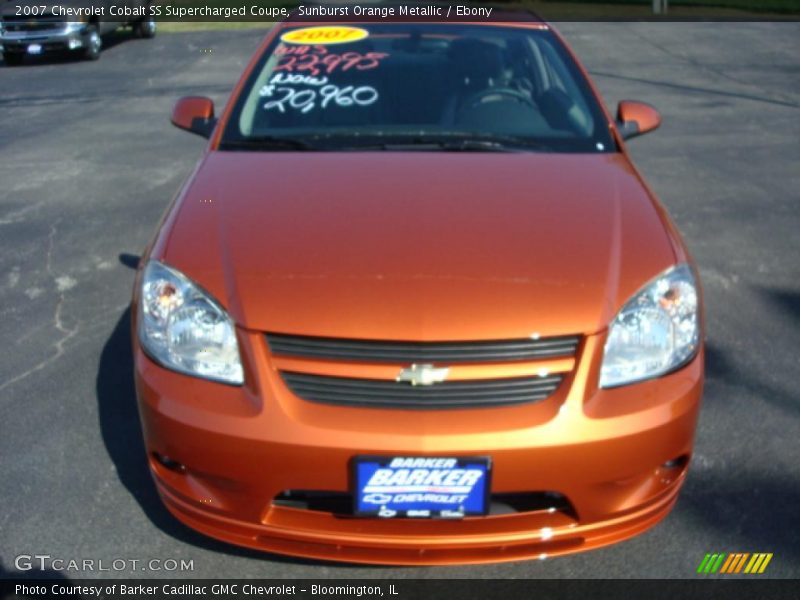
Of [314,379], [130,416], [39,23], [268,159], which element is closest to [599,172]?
[268,159]

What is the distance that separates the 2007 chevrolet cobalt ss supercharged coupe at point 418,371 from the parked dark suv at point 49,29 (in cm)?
1392

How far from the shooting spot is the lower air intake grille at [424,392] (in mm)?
2551

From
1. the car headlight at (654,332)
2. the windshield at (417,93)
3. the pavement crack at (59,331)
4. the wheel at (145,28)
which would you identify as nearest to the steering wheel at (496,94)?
the windshield at (417,93)

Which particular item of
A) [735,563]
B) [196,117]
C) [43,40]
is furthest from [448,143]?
[43,40]

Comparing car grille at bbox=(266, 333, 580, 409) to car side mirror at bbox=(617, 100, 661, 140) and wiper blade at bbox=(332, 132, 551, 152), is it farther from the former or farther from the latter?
car side mirror at bbox=(617, 100, 661, 140)

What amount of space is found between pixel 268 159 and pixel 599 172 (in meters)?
1.21

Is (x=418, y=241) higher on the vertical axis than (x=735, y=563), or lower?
higher

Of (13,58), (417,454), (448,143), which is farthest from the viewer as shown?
(13,58)

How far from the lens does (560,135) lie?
382 cm

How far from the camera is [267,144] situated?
12.3ft

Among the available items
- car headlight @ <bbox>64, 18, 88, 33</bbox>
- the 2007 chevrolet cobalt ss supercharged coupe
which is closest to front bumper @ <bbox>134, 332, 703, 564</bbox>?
the 2007 chevrolet cobalt ss supercharged coupe

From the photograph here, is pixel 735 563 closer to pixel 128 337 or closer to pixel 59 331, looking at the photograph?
pixel 128 337

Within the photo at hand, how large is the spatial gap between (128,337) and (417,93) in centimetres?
189

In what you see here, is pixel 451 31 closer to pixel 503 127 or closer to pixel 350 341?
pixel 503 127
